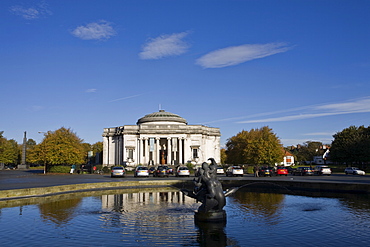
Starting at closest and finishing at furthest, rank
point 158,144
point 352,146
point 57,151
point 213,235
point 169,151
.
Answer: point 213,235 < point 57,151 < point 352,146 < point 169,151 < point 158,144

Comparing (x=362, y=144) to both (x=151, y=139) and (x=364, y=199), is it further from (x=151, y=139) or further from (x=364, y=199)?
(x=364, y=199)

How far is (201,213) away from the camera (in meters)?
14.5

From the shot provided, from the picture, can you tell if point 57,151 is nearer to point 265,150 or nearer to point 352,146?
point 265,150

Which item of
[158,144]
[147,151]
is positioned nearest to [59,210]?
[147,151]

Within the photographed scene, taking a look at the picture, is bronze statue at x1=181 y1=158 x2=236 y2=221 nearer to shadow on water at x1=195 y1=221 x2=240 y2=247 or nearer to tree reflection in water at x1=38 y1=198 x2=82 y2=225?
shadow on water at x1=195 y1=221 x2=240 y2=247

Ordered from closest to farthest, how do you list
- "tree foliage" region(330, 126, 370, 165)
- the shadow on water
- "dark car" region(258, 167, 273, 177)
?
the shadow on water < "dark car" region(258, 167, 273, 177) < "tree foliage" region(330, 126, 370, 165)

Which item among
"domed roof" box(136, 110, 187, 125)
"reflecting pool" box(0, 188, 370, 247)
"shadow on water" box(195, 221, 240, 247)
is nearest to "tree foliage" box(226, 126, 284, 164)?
"domed roof" box(136, 110, 187, 125)

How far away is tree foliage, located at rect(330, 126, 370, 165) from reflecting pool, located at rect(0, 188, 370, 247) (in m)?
66.5

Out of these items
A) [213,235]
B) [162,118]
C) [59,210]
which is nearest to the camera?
[213,235]

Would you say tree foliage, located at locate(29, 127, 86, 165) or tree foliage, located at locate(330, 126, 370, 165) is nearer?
tree foliage, located at locate(29, 127, 86, 165)

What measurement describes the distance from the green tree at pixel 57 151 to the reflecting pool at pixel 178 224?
149ft

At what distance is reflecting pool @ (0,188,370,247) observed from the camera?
11336 mm

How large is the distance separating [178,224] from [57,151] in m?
54.8

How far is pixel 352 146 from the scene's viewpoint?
3243 inches
